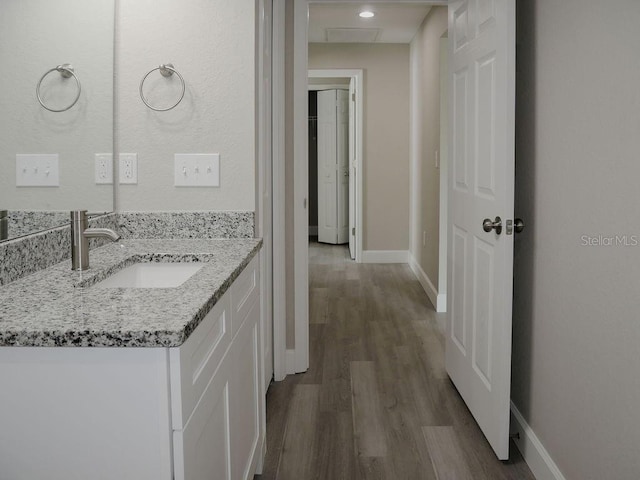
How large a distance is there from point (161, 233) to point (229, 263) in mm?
618

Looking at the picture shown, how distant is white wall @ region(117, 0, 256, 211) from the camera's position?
2.30 meters

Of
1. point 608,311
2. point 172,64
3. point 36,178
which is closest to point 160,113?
point 172,64

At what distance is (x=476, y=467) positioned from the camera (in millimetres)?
2441

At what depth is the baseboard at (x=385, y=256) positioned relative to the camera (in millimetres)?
7211

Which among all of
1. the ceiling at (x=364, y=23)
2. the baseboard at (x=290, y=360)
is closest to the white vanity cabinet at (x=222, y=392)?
the baseboard at (x=290, y=360)

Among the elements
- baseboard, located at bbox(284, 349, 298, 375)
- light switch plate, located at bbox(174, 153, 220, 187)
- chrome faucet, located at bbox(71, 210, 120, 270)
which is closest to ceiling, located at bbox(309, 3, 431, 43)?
baseboard, located at bbox(284, 349, 298, 375)

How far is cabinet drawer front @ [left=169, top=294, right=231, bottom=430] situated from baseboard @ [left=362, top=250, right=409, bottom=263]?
18.4 ft

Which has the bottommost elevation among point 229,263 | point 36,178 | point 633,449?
point 633,449

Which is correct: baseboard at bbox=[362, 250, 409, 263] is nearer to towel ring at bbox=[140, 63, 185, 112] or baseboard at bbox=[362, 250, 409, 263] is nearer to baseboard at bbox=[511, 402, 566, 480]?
baseboard at bbox=[511, 402, 566, 480]

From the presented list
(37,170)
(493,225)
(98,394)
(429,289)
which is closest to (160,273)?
(37,170)

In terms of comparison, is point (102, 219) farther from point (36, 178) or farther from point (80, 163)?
point (36, 178)

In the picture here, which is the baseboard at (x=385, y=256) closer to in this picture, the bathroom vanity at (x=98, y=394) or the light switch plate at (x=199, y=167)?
the light switch plate at (x=199, y=167)

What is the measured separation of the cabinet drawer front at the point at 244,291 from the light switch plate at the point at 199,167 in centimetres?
33

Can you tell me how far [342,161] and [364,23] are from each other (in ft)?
8.93
